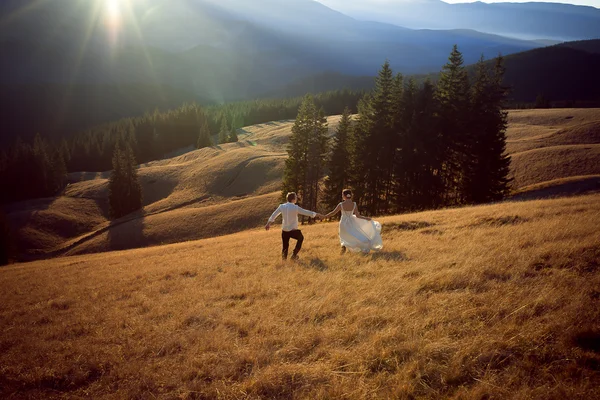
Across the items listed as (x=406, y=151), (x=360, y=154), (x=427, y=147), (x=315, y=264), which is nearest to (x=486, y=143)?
(x=427, y=147)

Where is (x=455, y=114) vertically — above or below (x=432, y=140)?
above

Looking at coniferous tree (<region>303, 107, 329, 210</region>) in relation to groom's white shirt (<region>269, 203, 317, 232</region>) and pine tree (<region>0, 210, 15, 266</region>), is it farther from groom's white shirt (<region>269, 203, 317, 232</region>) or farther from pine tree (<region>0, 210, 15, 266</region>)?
pine tree (<region>0, 210, 15, 266</region>)

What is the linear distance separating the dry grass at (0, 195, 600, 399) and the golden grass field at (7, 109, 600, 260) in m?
28.9

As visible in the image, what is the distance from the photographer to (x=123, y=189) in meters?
67.1

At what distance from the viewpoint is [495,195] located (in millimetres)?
35656

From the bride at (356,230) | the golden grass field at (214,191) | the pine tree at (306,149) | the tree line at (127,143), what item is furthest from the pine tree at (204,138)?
the bride at (356,230)

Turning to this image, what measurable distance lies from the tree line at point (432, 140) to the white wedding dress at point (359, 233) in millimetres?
24039

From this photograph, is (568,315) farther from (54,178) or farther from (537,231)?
(54,178)

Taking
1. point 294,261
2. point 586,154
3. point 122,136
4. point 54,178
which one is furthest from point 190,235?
point 122,136

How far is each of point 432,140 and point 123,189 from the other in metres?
59.1

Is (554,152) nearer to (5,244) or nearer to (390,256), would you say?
(390,256)

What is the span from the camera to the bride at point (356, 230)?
13.1 m

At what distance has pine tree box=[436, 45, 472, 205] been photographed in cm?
3506

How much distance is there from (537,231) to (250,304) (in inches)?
394
